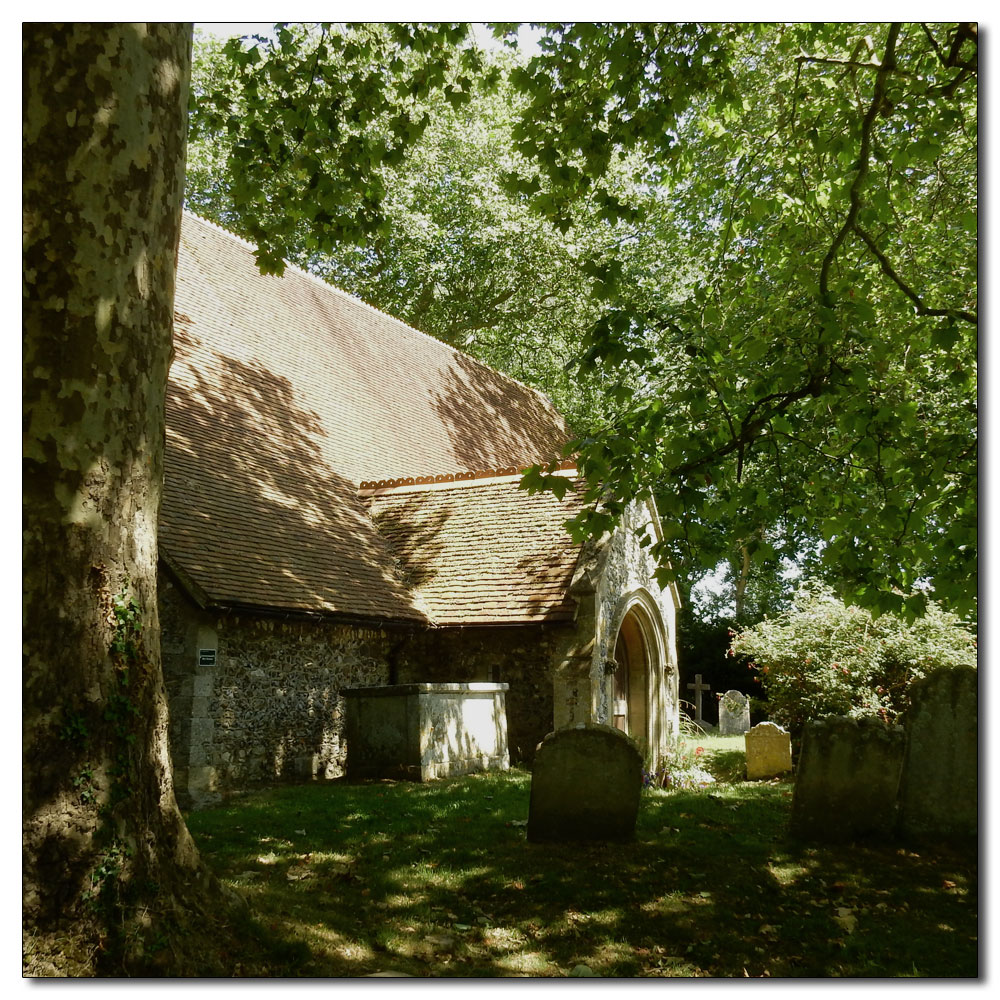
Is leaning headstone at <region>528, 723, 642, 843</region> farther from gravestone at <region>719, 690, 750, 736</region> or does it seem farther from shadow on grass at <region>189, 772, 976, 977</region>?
gravestone at <region>719, 690, 750, 736</region>

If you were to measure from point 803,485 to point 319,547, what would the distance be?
6.30 m

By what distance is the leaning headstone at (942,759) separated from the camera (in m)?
6.80

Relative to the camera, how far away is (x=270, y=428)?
1274cm

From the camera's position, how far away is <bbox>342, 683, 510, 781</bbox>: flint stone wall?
959cm

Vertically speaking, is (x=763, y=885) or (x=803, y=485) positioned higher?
(x=803, y=485)

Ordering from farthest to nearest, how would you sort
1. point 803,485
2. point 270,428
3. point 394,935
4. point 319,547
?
point 270,428, point 319,547, point 803,485, point 394,935

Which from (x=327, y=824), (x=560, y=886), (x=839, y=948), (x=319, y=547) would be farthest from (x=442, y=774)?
(x=839, y=948)

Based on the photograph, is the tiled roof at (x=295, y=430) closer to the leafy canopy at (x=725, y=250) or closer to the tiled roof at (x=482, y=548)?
the tiled roof at (x=482, y=548)

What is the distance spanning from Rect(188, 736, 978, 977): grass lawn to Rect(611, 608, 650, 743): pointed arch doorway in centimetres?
589

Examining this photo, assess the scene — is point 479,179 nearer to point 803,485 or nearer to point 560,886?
point 803,485

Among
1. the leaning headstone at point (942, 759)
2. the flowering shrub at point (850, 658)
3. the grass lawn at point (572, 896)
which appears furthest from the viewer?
the flowering shrub at point (850, 658)

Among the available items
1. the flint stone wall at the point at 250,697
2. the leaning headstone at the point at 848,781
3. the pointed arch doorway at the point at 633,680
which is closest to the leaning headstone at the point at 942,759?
the leaning headstone at the point at 848,781

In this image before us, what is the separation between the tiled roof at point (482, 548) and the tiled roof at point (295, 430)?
1.34 ft

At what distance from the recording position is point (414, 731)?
31.4 ft
